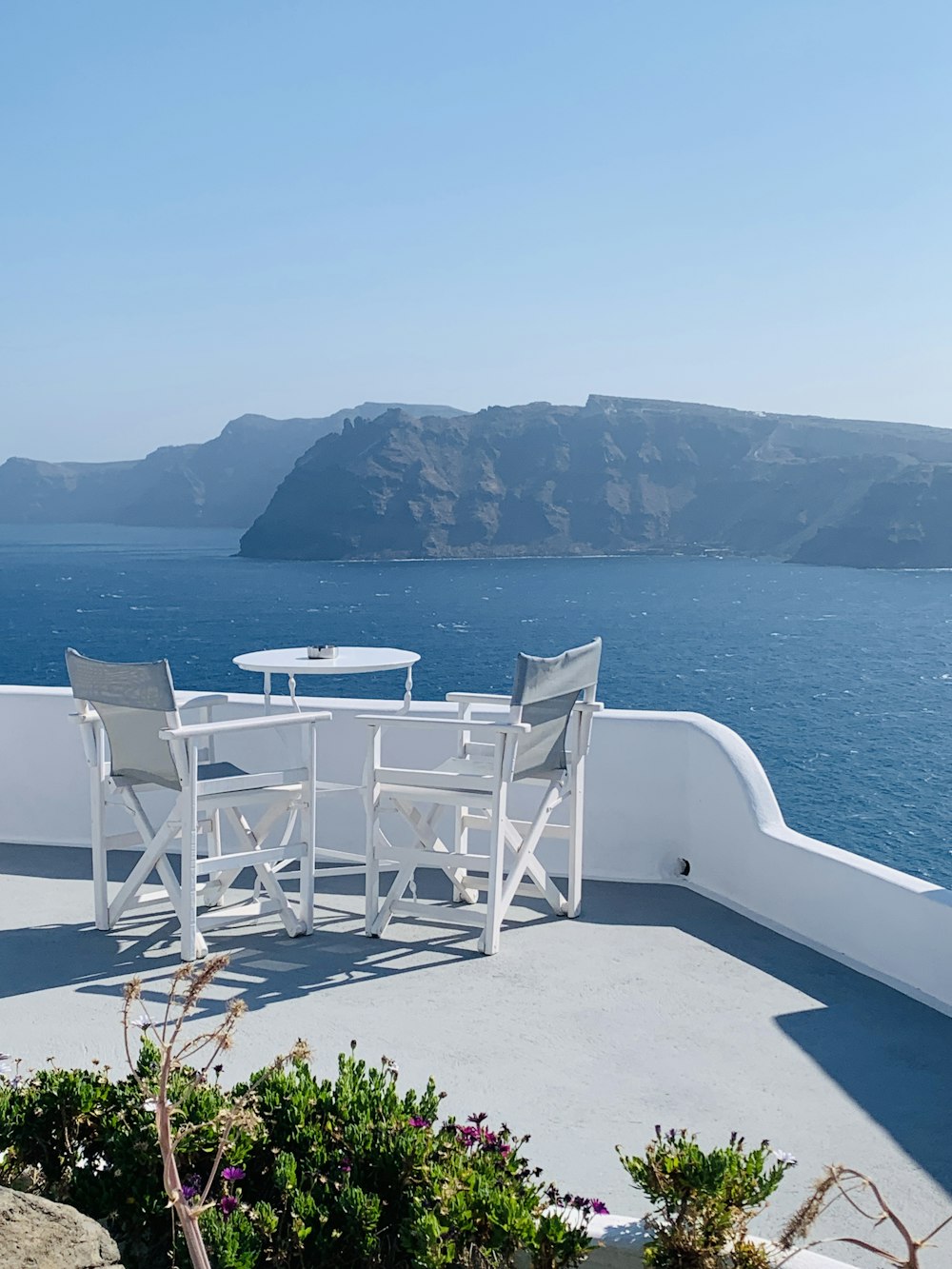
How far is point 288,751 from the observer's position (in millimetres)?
4520

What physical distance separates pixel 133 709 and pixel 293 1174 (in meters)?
2.13

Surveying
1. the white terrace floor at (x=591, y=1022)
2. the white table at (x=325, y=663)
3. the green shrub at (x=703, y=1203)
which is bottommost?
the white terrace floor at (x=591, y=1022)

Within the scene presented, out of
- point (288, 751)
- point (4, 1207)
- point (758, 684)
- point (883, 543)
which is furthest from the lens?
point (883, 543)

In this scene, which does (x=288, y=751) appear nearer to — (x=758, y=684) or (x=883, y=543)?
(x=758, y=684)

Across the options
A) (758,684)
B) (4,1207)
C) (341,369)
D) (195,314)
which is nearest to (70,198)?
(195,314)

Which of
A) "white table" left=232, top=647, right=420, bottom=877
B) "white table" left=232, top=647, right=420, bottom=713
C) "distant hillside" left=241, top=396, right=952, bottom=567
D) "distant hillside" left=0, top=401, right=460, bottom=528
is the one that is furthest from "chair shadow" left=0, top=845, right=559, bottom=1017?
"distant hillside" left=0, top=401, right=460, bottom=528

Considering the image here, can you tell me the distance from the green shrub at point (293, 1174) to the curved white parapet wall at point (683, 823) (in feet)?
6.43

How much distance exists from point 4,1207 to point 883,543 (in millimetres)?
96003

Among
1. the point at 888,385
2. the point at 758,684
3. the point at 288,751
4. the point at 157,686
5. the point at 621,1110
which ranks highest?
the point at 888,385

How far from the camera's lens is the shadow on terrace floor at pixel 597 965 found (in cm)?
288

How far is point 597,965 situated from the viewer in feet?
11.6

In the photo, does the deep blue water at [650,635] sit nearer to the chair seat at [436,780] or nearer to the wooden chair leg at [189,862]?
the chair seat at [436,780]

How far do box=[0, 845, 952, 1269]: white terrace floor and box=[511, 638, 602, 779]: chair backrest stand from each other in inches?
20.9

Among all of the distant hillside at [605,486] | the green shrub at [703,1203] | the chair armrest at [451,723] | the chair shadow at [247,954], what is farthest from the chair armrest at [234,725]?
the distant hillside at [605,486]
